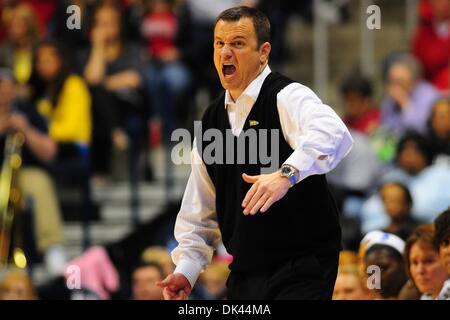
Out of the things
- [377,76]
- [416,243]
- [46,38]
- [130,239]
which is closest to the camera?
[416,243]

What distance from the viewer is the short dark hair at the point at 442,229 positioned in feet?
17.6

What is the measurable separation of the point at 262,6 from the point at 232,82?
4979mm

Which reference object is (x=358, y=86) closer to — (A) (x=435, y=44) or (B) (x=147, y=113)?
(A) (x=435, y=44)

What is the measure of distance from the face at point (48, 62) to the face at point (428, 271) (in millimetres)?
4327

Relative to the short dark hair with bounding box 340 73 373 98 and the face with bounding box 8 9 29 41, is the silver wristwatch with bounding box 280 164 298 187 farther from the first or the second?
the face with bounding box 8 9 29 41

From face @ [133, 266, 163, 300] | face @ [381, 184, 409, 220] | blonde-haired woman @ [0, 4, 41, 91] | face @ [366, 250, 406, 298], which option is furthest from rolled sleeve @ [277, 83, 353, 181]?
blonde-haired woman @ [0, 4, 41, 91]

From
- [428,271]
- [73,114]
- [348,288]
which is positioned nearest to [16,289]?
[73,114]

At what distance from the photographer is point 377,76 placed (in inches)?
431

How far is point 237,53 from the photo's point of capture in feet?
16.5

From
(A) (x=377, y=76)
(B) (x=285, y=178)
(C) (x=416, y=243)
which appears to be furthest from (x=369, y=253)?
(A) (x=377, y=76)

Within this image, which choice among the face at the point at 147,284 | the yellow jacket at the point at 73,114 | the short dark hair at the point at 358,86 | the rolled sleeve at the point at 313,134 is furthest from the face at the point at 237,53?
the yellow jacket at the point at 73,114

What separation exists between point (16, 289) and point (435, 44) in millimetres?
4308

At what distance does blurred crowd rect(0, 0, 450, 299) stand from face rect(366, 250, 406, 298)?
1307 millimetres

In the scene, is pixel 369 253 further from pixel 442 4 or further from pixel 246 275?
pixel 442 4
